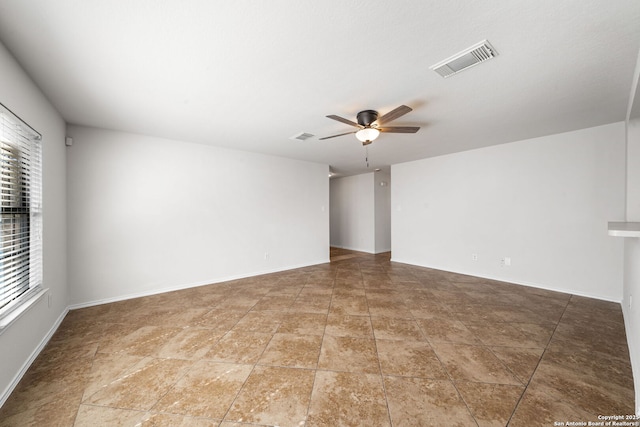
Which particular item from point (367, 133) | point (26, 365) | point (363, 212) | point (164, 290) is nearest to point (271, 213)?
point (164, 290)

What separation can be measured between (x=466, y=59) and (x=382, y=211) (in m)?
5.46

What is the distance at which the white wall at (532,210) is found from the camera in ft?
10.9

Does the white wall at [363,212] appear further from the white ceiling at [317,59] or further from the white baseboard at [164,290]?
the white ceiling at [317,59]

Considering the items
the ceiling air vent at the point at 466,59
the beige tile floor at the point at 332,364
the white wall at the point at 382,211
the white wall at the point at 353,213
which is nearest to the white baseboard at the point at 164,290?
the beige tile floor at the point at 332,364

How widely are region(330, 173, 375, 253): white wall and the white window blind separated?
630 centimetres

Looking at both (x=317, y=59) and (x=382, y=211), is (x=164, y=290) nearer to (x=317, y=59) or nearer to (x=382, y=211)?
(x=317, y=59)

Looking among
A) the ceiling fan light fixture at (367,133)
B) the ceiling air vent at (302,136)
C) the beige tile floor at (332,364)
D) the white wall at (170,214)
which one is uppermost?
the ceiling air vent at (302,136)

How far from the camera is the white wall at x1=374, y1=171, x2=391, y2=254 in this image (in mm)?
6973

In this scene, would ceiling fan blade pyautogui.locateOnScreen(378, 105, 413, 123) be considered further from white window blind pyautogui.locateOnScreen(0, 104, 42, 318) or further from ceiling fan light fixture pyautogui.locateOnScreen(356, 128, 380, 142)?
white window blind pyautogui.locateOnScreen(0, 104, 42, 318)

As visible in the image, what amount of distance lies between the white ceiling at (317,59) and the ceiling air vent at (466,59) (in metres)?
0.05

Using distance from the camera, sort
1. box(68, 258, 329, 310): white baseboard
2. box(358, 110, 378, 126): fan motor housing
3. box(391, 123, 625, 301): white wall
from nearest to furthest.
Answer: box(358, 110, 378, 126): fan motor housing
box(68, 258, 329, 310): white baseboard
box(391, 123, 625, 301): white wall

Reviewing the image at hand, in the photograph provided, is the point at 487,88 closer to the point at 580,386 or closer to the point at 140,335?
the point at 580,386

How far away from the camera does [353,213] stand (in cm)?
751

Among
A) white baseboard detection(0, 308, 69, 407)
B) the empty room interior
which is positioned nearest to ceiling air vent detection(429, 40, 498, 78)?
the empty room interior
